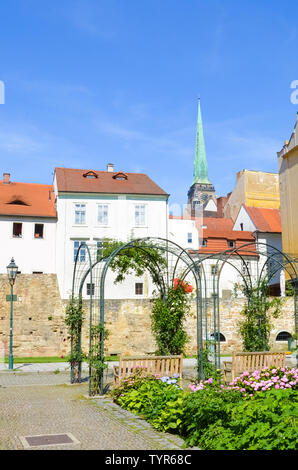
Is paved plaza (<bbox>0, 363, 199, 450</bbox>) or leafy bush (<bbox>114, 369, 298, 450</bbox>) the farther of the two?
paved plaza (<bbox>0, 363, 199, 450</bbox>)

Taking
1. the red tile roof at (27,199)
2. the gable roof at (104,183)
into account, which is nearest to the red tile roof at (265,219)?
the gable roof at (104,183)

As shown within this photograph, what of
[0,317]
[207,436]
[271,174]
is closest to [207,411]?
[207,436]

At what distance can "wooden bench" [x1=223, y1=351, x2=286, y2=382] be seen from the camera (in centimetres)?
1193

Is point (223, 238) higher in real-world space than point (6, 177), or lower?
lower

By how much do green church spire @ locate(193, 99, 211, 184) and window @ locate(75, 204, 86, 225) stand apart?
5876 centimetres

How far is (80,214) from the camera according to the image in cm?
3703

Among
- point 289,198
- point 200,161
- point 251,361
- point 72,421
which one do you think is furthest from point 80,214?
point 200,161

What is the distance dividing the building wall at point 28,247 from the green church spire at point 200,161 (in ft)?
198

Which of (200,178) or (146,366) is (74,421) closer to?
(146,366)

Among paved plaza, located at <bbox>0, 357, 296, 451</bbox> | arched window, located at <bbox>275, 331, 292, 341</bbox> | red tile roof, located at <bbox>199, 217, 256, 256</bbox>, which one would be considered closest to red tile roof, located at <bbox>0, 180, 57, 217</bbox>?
red tile roof, located at <bbox>199, 217, 256, 256</bbox>

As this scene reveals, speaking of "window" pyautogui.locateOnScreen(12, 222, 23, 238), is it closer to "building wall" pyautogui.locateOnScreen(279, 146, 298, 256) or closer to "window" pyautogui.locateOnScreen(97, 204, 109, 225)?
"window" pyautogui.locateOnScreen(97, 204, 109, 225)

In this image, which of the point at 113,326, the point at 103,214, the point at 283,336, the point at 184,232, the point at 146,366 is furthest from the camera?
the point at 184,232

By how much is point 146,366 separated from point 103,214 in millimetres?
27186
